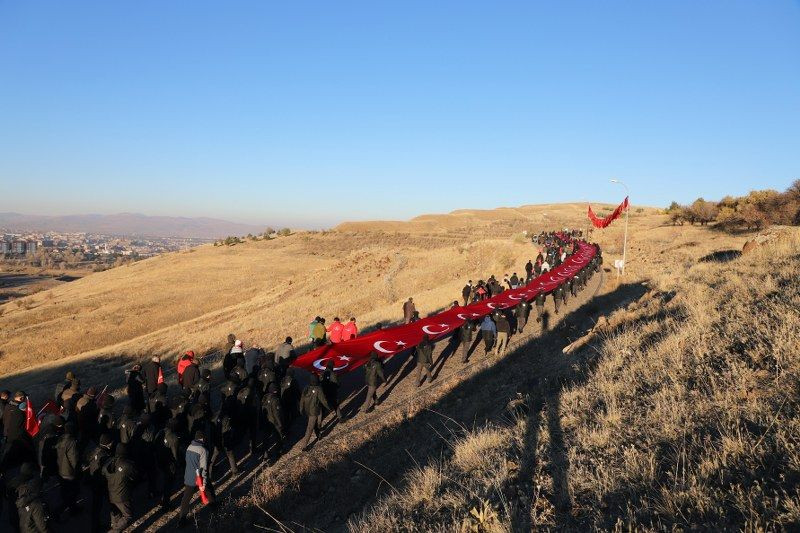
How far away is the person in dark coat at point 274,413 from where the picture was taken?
33.9 feet

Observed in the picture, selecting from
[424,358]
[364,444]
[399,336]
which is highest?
[399,336]

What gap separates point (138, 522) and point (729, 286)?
14532 millimetres

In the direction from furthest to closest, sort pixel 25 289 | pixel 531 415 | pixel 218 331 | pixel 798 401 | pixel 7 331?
pixel 25 289, pixel 7 331, pixel 218 331, pixel 531 415, pixel 798 401

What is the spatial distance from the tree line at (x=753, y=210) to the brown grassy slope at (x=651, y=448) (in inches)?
1850

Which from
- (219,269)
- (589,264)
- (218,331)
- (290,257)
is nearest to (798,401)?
(589,264)

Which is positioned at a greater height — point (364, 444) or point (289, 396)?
point (289, 396)

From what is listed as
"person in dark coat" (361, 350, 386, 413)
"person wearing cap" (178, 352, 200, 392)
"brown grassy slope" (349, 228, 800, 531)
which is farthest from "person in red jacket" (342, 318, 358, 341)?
"brown grassy slope" (349, 228, 800, 531)

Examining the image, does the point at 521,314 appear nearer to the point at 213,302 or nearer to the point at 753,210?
the point at 213,302

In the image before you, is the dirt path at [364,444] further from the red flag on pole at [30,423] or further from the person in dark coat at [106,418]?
the red flag on pole at [30,423]

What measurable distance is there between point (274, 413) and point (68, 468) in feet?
12.4

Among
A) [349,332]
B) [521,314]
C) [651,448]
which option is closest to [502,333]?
[521,314]

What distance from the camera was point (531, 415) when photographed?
8.22 metres

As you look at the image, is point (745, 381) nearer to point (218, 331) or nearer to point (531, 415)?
point (531, 415)

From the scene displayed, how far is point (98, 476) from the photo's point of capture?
7.85 m
